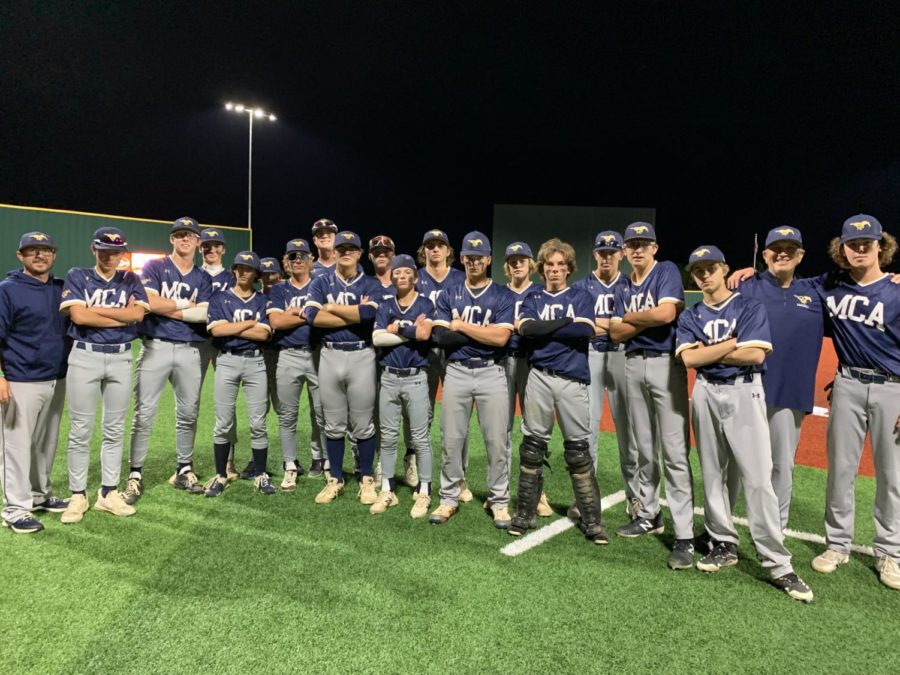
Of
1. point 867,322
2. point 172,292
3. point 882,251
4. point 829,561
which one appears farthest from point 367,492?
point 882,251

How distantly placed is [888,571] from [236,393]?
504 centimetres

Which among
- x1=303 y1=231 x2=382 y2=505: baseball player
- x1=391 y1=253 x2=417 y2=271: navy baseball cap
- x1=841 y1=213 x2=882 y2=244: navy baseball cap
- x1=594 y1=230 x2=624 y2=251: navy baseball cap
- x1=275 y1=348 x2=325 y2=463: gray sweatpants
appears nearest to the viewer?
x1=841 y1=213 x2=882 y2=244: navy baseball cap

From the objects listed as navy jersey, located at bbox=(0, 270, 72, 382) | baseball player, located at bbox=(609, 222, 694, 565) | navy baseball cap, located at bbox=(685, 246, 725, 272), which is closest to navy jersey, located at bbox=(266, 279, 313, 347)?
navy jersey, located at bbox=(0, 270, 72, 382)

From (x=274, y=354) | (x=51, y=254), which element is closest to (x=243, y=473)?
(x=274, y=354)

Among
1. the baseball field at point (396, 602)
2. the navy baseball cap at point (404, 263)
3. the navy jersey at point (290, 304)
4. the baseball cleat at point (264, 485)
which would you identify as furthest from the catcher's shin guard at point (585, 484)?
the baseball cleat at point (264, 485)

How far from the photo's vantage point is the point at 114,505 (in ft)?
15.6

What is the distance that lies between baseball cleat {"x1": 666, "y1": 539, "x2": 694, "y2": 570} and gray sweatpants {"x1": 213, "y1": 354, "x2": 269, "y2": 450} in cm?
351

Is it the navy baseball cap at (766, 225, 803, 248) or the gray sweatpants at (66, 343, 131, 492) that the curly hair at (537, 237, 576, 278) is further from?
the gray sweatpants at (66, 343, 131, 492)

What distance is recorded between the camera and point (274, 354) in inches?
227

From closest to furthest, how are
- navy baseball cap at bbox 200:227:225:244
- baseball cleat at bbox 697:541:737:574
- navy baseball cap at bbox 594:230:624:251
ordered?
1. baseball cleat at bbox 697:541:737:574
2. navy baseball cap at bbox 594:230:624:251
3. navy baseball cap at bbox 200:227:225:244

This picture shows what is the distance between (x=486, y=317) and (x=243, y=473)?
9.45ft

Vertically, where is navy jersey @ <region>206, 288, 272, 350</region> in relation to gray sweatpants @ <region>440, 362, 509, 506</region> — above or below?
above

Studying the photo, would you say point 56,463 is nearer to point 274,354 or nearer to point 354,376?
point 274,354

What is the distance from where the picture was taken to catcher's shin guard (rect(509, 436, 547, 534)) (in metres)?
4.46
